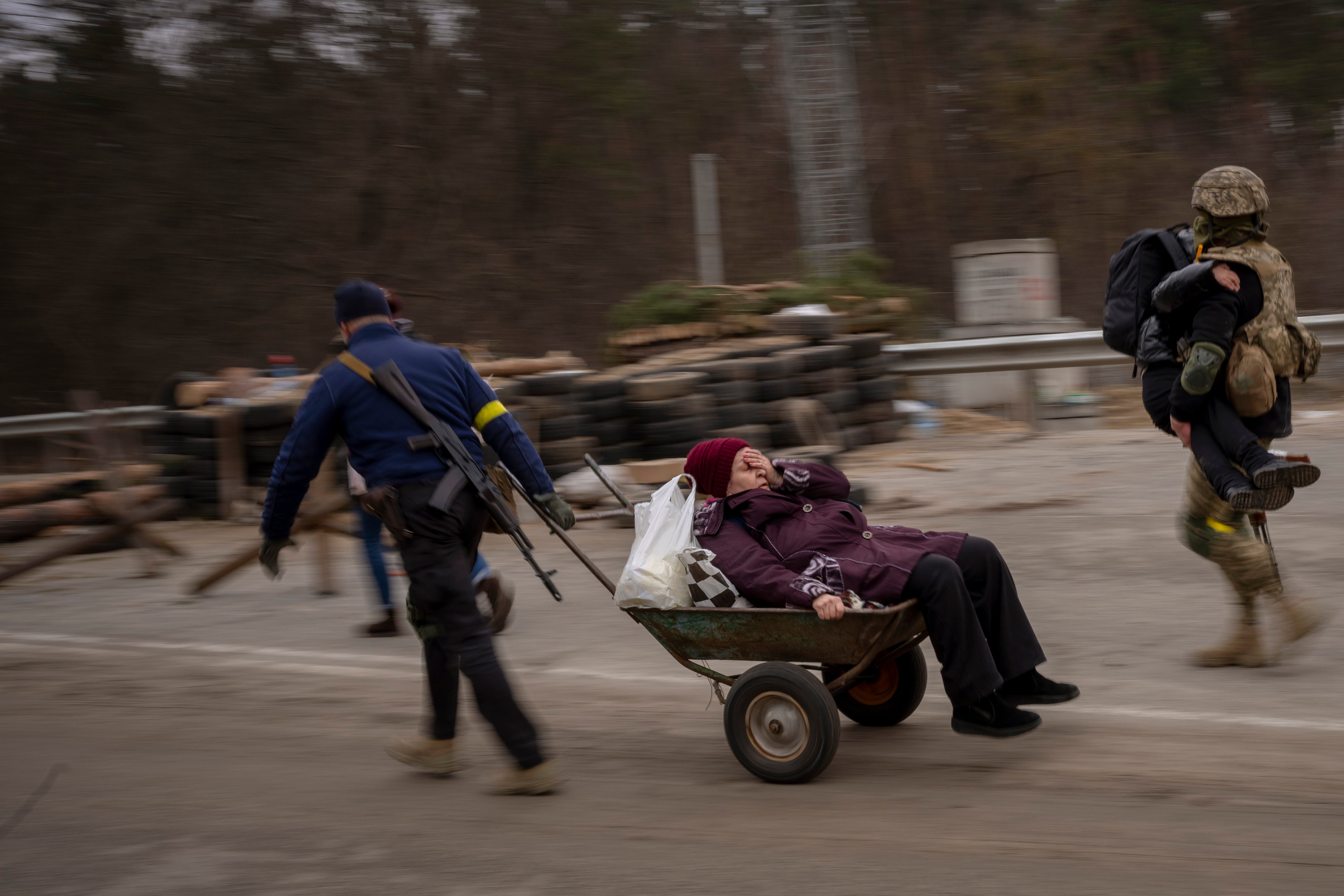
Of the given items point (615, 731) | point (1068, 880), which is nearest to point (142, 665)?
point (615, 731)

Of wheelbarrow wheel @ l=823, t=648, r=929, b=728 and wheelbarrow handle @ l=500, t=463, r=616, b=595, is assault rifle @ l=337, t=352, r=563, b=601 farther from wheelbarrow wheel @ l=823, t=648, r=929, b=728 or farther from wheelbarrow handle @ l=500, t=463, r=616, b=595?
wheelbarrow wheel @ l=823, t=648, r=929, b=728

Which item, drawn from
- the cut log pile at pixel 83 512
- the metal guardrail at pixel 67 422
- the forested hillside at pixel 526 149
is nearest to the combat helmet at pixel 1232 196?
the cut log pile at pixel 83 512

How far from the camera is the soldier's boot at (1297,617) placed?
17.9 ft

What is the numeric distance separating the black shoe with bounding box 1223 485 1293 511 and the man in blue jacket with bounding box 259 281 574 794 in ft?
8.44

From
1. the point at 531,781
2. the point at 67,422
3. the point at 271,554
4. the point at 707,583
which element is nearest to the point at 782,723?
the point at 707,583

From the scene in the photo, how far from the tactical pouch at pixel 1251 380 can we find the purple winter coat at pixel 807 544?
1471mm

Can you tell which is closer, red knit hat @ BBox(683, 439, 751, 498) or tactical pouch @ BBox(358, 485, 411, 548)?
tactical pouch @ BBox(358, 485, 411, 548)

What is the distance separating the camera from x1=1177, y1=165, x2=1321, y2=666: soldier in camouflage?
5.34 m

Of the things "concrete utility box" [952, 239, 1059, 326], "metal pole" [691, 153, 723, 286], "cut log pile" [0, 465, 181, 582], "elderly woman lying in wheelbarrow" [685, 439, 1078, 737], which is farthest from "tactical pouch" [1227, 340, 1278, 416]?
"metal pole" [691, 153, 723, 286]

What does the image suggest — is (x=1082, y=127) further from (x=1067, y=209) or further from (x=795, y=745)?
(x=795, y=745)

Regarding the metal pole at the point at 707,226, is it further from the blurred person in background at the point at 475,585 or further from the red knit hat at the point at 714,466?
the red knit hat at the point at 714,466

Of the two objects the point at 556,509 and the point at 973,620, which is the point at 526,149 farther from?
the point at 973,620

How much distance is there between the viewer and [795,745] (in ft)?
14.8

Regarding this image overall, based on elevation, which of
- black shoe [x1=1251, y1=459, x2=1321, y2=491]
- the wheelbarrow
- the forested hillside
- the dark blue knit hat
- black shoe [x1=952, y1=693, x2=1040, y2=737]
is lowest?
black shoe [x1=952, y1=693, x2=1040, y2=737]
